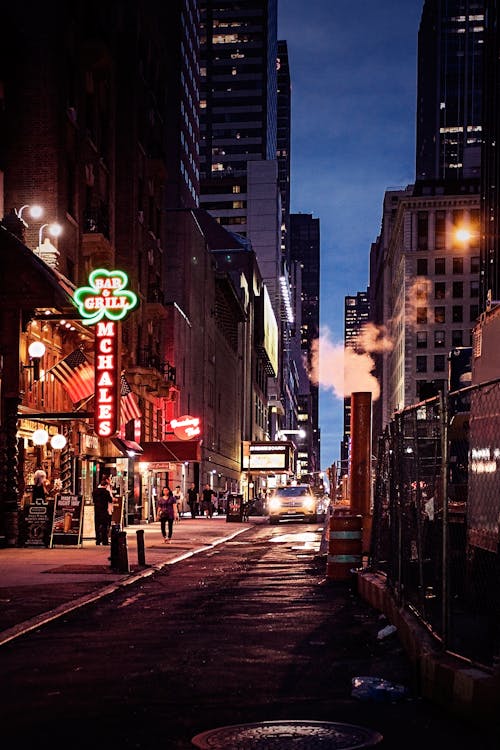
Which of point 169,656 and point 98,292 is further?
point 98,292

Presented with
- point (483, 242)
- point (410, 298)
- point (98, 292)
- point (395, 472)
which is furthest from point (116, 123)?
point (410, 298)

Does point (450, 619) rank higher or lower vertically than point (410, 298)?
lower

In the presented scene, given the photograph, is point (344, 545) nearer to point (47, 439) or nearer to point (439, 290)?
point (47, 439)

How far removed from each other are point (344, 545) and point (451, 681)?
989cm

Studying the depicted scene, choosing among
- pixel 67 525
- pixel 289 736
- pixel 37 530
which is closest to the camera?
Result: pixel 289 736

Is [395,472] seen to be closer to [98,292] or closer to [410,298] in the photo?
[98,292]

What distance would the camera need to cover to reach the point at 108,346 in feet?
103

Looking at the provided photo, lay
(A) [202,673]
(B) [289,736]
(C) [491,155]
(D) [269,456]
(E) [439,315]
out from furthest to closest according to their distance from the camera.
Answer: (E) [439,315], (C) [491,155], (D) [269,456], (A) [202,673], (B) [289,736]

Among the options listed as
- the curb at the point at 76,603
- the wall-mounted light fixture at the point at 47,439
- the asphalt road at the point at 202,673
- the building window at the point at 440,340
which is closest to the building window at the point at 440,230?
the building window at the point at 440,340

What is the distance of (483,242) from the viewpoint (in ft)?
375

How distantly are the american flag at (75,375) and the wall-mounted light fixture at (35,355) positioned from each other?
1.40m

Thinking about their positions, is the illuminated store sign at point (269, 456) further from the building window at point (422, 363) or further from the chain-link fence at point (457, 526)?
the chain-link fence at point (457, 526)

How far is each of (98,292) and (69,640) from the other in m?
21.2

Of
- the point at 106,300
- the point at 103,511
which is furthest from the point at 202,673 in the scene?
the point at 106,300
